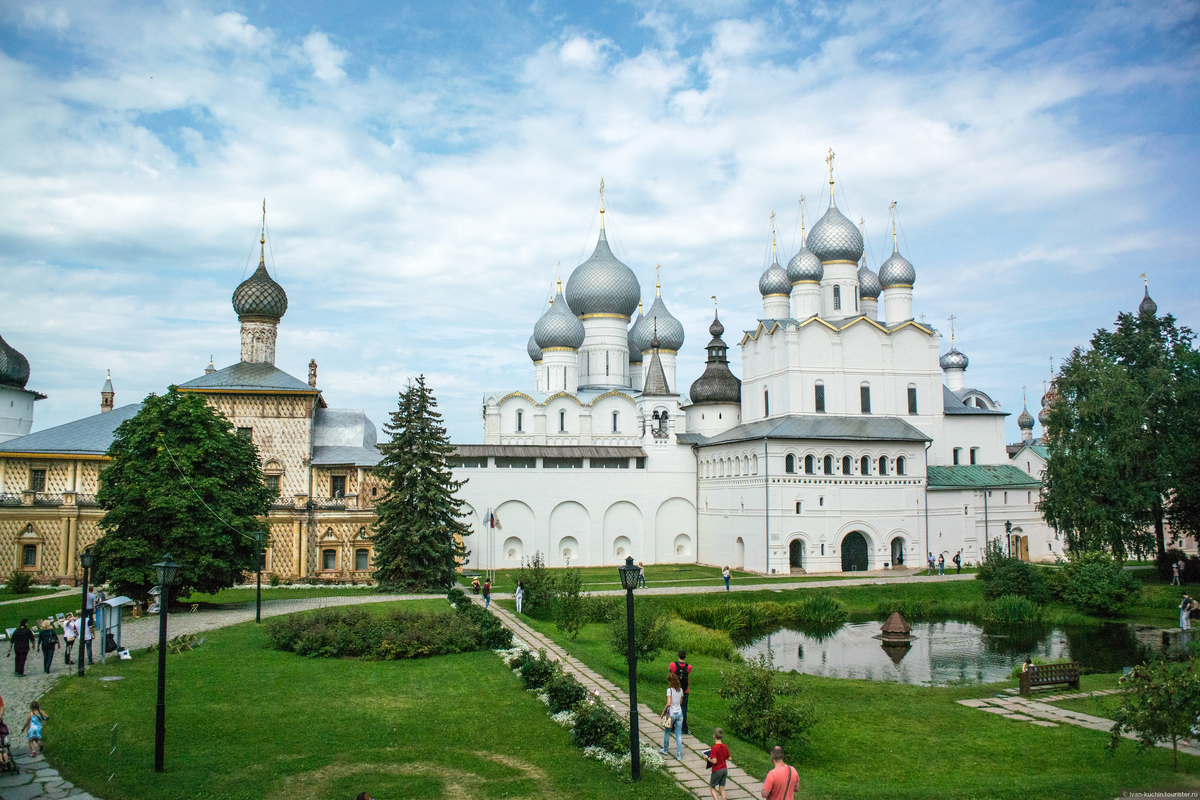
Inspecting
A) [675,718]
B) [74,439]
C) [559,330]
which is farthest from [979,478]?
[74,439]

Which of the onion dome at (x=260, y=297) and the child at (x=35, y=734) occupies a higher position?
the onion dome at (x=260, y=297)

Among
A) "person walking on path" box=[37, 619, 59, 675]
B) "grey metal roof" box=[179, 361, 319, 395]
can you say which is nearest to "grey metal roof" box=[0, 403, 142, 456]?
"grey metal roof" box=[179, 361, 319, 395]

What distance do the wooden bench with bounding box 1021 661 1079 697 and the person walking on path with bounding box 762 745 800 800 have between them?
954 cm

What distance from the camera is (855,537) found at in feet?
115

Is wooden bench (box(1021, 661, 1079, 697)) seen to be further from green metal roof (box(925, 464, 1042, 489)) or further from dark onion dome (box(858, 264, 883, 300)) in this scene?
dark onion dome (box(858, 264, 883, 300))

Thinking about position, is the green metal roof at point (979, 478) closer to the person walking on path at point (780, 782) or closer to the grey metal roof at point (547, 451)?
the grey metal roof at point (547, 451)

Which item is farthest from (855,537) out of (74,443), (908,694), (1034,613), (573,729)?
(74,443)

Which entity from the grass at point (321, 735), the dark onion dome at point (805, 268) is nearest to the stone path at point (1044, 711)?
the grass at point (321, 735)

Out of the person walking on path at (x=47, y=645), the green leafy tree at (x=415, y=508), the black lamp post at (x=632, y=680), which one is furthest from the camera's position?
the green leafy tree at (x=415, y=508)

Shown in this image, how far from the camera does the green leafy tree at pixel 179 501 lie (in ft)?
69.3

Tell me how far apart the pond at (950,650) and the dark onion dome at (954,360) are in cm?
2501

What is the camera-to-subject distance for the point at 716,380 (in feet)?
138

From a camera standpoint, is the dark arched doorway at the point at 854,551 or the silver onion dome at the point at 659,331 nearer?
the dark arched doorway at the point at 854,551

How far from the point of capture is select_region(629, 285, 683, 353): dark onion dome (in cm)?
4616
